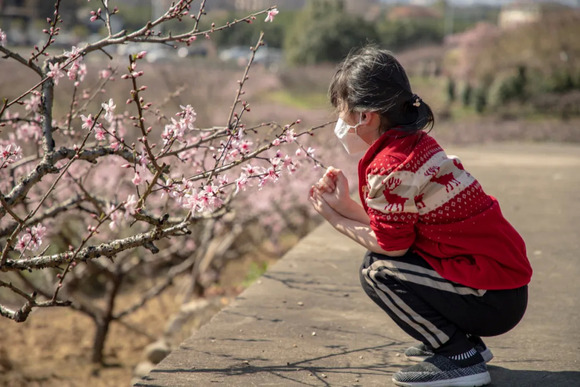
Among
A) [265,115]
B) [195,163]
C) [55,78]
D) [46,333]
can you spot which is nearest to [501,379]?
[195,163]

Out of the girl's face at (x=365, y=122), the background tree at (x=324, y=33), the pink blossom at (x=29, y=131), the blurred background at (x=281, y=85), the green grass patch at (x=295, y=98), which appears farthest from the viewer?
the background tree at (x=324, y=33)

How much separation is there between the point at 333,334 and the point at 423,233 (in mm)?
829

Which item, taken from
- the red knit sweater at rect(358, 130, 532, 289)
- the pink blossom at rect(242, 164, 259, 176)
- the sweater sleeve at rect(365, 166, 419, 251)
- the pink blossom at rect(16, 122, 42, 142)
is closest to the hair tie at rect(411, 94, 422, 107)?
the red knit sweater at rect(358, 130, 532, 289)

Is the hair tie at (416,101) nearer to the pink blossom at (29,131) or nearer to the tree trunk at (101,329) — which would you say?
the pink blossom at (29,131)

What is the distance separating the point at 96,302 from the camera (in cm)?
825

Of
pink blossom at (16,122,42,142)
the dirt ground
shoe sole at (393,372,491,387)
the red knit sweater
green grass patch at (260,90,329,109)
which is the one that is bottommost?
the dirt ground

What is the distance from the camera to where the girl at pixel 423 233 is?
2367 millimetres

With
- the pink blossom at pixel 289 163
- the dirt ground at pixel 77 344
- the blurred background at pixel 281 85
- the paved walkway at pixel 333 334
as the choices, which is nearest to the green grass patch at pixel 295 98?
the blurred background at pixel 281 85

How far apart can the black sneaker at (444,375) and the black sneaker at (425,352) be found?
0.40 feet

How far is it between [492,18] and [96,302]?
28771mm

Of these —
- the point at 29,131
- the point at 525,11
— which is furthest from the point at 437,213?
the point at 525,11

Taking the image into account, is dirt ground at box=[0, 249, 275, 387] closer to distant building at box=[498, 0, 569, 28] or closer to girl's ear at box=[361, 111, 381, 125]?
girl's ear at box=[361, 111, 381, 125]

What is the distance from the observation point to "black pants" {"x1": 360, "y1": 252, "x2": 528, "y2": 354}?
2447 mm

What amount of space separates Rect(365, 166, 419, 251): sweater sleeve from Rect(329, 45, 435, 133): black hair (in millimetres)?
191
